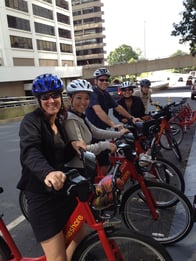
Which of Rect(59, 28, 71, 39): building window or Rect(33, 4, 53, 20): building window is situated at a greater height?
Rect(33, 4, 53, 20): building window

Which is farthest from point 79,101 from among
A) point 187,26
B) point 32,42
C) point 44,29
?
point 44,29

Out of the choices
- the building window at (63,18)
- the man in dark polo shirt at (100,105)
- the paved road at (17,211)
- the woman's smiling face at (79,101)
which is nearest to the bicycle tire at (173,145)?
the paved road at (17,211)

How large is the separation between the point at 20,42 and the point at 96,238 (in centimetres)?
5257

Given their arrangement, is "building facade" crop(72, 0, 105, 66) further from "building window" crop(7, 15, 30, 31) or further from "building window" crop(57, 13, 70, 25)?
"building window" crop(7, 15, 30, 31)

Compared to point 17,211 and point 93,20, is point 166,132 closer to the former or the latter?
point 17,211

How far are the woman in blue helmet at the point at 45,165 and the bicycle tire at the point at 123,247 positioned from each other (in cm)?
15

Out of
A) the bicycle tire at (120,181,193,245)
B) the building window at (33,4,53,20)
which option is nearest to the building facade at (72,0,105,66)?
the building window at (33,4,53,20)

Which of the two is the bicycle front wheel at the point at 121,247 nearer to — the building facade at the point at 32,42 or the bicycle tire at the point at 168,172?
the bicycle tire at the point at 168,172

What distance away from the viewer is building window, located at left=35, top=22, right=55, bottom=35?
56.9 meters

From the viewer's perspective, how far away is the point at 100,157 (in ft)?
13.4

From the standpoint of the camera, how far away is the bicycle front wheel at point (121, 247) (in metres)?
2.12

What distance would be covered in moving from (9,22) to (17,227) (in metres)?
49.9

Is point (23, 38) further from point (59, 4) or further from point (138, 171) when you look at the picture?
point (138, 171)

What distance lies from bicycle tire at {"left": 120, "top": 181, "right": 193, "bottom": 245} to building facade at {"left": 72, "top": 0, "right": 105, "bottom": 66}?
9303 cm
